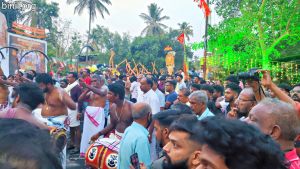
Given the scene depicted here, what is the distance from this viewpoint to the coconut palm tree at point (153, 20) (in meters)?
58.5

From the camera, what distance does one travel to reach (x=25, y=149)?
3.86ft

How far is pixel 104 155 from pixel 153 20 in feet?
181

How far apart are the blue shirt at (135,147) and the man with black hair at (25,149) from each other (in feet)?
8.53

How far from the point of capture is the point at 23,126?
1351 millimetres

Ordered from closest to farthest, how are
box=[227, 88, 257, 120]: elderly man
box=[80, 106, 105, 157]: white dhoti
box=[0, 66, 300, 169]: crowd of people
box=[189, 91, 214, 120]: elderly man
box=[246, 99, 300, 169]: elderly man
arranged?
1. box=[0, 66, 300, 169]: crowd of people
2. box=[246, 99, 300, 169]: elderly man
3. box=[227, 88, 257, 120]: elderly man
4. box=[189, 91, 214, 120]: elderly man
5. box=[80, 106, 105, 157]: white dhoti

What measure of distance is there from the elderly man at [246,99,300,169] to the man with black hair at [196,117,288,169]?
0.77 metres

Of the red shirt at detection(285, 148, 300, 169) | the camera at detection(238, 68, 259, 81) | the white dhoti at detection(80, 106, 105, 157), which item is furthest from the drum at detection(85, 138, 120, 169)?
the white dhoti at detection(80, 106, 105, 157)

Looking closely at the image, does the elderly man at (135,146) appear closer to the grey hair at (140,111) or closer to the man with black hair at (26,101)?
the grey hair at (140,111)

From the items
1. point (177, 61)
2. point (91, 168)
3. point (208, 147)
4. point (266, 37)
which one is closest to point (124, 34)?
point (177, 61)

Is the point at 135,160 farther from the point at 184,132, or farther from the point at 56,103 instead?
the point at 56,103

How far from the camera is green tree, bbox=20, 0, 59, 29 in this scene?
132ft

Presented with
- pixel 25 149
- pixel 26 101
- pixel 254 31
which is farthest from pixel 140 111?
pixel 254 31

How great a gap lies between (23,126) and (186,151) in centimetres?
155

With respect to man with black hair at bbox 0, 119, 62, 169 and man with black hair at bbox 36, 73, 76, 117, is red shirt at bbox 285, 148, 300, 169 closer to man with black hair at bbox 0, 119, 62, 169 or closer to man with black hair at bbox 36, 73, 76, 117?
man with black hair at bbox 0, 119, 62, 169
